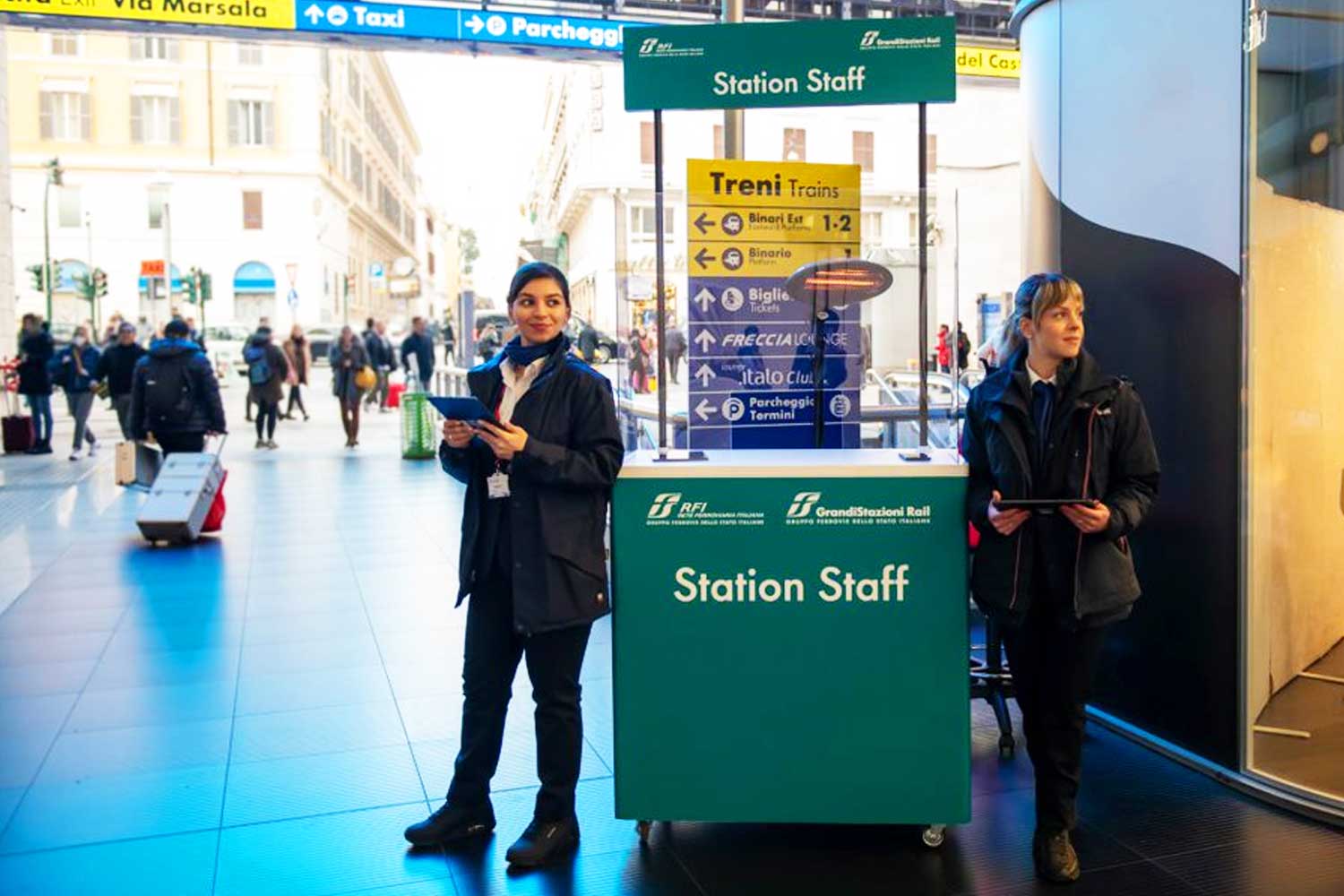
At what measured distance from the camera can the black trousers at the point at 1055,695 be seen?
11.4 ft

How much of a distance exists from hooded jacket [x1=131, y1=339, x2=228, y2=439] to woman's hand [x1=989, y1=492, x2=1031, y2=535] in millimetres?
7502

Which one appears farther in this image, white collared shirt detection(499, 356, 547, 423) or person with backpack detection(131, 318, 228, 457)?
person with backpack detection(131, 318, 228, 457)

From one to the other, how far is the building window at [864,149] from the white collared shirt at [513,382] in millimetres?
2159

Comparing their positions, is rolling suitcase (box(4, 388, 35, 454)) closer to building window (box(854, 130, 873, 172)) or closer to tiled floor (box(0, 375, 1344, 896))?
tiled floor (box(0, 375, 1344, 896))

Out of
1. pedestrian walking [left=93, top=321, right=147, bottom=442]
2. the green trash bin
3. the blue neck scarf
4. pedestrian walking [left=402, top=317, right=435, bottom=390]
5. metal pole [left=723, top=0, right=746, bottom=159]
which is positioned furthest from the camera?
pedestrian walking [left=402, top=317, right=435, bottom=390]

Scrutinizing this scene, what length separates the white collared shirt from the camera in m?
3.60

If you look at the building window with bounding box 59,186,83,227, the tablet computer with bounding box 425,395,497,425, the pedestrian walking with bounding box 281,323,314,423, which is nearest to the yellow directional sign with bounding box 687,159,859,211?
the tablet computer with bounding box 425,395,497,425

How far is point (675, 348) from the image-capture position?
505 centimetres

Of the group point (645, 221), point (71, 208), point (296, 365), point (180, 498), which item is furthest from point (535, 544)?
point (71, 208)

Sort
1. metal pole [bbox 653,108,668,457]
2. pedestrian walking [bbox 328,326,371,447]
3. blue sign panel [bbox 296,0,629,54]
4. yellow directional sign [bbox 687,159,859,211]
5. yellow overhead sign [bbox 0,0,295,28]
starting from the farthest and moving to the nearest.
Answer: pedestrian walking [bbox 328,326,371,447] < blue sign panel [bbox 296,0,629,54] < yellow overhead sign [bbox 0,0,295,28] < yellow directional sign [bbox 687,159,859,211] < metal pole [bbox 653,108,668,457]

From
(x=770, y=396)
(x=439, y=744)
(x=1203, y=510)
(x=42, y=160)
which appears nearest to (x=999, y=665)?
(x=1203, y=510)

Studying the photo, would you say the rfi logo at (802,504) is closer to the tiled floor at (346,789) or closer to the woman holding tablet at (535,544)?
the woman holding tablet at (535,544)

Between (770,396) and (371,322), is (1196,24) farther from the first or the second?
(371,322)

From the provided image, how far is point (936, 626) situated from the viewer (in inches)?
138
